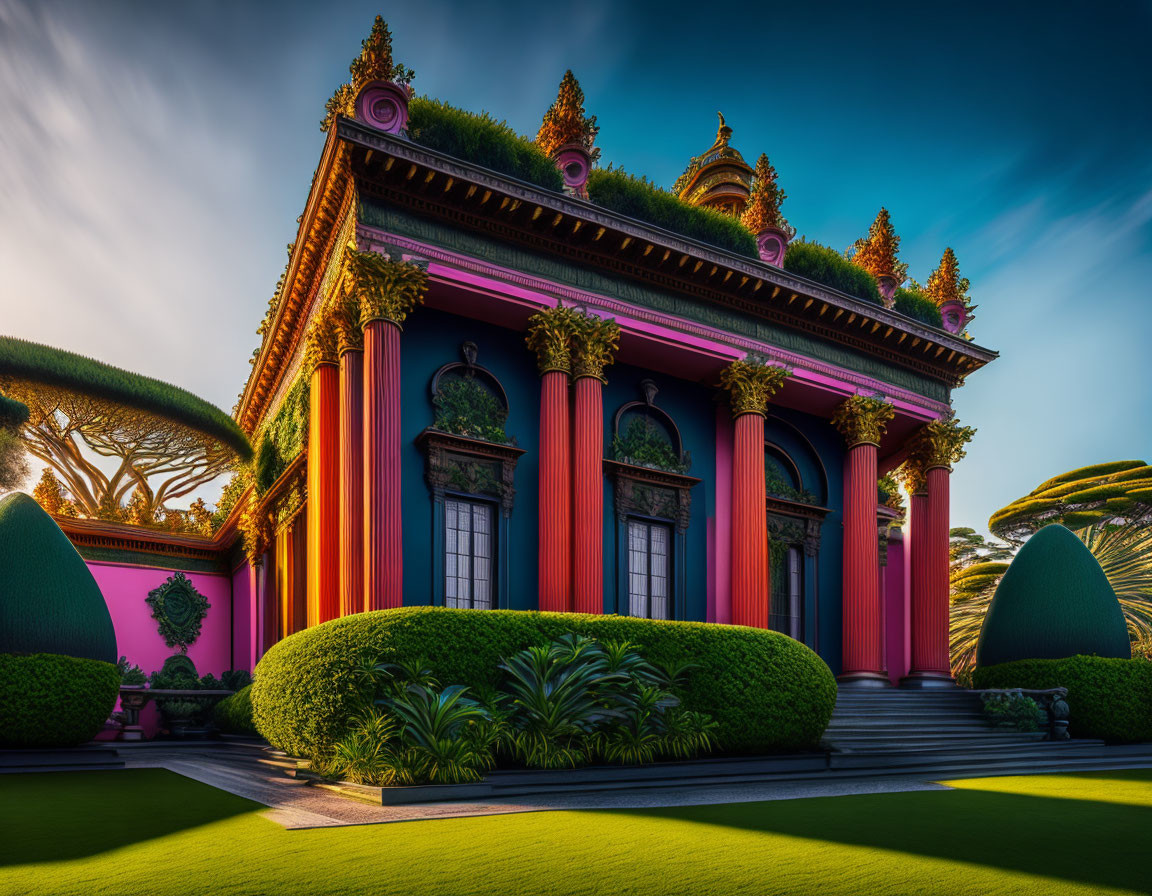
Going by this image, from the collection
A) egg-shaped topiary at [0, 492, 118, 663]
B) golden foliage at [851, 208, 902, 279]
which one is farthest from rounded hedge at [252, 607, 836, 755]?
golden foliage at [851, 208, 902, 279]

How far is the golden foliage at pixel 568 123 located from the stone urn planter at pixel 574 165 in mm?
289

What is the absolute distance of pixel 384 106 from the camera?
15430mm

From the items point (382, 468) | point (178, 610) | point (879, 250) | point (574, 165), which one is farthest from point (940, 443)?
point (178, 610)

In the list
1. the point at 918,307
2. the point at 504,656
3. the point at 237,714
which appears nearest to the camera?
the point at 504,656

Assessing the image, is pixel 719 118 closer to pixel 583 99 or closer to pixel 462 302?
pixel 583 99

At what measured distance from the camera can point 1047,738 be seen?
15.7 m

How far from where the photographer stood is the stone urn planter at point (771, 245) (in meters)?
20.0

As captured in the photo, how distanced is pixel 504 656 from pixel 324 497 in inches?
253

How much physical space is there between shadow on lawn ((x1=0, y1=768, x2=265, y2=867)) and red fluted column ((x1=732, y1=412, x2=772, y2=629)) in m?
11.3

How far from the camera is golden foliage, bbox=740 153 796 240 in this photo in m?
20.3

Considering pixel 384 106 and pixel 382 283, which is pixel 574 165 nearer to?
pixel 384 106

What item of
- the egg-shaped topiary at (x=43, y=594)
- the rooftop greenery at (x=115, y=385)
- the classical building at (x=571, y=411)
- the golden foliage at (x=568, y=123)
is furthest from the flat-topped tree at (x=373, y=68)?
the rooftop greenery at (x=115, y=385)

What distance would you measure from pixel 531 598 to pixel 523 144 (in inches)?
352

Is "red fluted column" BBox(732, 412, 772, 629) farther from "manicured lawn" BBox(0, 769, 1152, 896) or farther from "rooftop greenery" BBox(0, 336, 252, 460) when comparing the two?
"rooftop greenery" BBox(0, 336, 252, 460)
